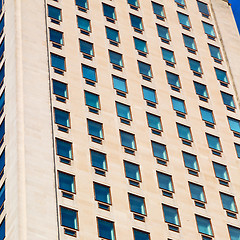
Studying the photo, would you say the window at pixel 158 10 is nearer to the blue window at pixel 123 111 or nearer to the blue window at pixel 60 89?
the blue window at pixel 123 111

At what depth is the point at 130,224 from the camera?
64062 mm

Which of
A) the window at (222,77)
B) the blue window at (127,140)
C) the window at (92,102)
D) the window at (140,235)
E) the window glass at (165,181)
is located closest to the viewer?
the window at (140,235)

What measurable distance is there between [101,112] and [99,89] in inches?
95.6

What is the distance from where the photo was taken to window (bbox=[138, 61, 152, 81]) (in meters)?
76.1

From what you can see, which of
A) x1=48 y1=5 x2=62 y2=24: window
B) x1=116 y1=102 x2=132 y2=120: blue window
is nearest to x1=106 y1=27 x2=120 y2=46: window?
x1=48 y1=5 x2=62 y2=24: window

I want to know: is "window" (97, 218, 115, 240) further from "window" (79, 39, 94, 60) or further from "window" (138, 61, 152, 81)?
"window" (138, 61, 152, 81)

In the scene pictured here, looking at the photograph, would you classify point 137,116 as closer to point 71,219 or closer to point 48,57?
point 48,57

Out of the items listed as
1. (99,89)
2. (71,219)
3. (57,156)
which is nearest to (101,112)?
(99,89)

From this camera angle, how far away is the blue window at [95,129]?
224 feet

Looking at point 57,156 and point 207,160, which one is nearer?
point 57,156

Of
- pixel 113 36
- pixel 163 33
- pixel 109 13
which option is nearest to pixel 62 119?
pixel 113 36

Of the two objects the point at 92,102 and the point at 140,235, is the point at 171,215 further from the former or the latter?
the point at 92,102

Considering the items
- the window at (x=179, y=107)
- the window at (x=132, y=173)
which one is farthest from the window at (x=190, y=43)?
the window at (x=132, y=173)

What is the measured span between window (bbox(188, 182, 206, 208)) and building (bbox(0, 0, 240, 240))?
0.31 feet
